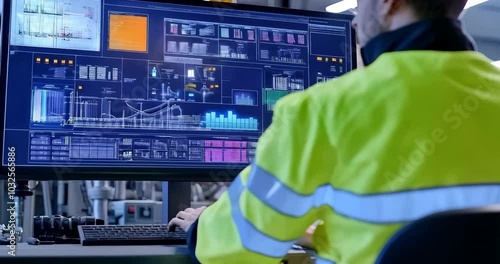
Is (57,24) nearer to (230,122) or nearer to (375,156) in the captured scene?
(230,122)

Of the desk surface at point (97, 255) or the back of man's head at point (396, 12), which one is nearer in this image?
the back of man's head at point (396, 12)

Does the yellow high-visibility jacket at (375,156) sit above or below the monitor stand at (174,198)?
above

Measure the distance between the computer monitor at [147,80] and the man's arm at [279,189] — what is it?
58cm

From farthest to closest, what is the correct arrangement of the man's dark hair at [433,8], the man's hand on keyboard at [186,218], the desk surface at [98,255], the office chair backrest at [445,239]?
1. the man's hand on keyboard at [186,218]
2. the desk surface at [98,255]
3. the man's dark hair at [433,8]
4. the office chair backrest at [445,239]

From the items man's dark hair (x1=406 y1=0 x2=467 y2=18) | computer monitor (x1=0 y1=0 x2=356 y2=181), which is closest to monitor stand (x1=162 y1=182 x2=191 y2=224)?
computer monitor (x1=0 y1=0 x2=356 y2=181)

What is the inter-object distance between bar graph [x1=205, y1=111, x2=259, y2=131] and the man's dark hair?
0.69 meters

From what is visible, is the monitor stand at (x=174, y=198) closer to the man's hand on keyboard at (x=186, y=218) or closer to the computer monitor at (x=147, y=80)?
the computer monitor at (x=147, y=80)

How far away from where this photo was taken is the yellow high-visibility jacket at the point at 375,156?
774 mm

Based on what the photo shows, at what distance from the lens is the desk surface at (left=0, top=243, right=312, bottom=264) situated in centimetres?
102

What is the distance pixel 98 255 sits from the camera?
1.05 metres

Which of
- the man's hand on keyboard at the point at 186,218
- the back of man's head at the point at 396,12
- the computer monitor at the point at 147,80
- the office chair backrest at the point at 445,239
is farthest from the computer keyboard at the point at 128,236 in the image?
the office chair backrest at the point at 445,239

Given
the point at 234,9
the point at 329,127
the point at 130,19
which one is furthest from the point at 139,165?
the point at 329,127

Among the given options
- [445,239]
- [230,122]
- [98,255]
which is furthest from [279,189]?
[230,122]

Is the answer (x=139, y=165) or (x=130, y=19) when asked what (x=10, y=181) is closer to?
(x=139, y=165)
